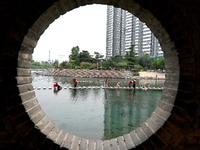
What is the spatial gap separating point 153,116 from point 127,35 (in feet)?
319

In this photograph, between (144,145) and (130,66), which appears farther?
(130,66)

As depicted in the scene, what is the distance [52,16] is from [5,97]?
4.68 feet

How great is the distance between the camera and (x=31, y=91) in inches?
86.3

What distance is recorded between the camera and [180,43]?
6.51 ft

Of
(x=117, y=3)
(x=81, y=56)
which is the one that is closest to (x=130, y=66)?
(x=81, y=56)

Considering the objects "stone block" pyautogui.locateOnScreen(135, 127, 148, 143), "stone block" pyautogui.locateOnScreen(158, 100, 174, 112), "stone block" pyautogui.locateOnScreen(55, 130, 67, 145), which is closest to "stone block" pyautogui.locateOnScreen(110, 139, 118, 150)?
"stone block" pyautogui.locateOnScreen(135, 127, 148, 143)

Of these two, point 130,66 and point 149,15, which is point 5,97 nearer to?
point 149,15

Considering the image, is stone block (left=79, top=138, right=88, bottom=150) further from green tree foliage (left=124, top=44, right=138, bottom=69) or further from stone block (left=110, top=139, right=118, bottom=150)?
green tree foliage (left=124, top=44, right=138, bottom=69)

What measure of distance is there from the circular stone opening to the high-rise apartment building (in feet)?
276

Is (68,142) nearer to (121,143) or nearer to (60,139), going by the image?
(60,139)

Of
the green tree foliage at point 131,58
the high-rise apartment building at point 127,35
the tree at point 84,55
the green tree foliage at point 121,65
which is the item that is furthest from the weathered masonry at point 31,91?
the high-rise apartment building at point 127,35

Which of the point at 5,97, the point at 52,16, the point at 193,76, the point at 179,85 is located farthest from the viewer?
the point at 52,16

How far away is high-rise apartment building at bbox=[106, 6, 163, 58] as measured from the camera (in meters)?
82.6

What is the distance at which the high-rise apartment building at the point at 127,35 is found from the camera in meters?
82.6
